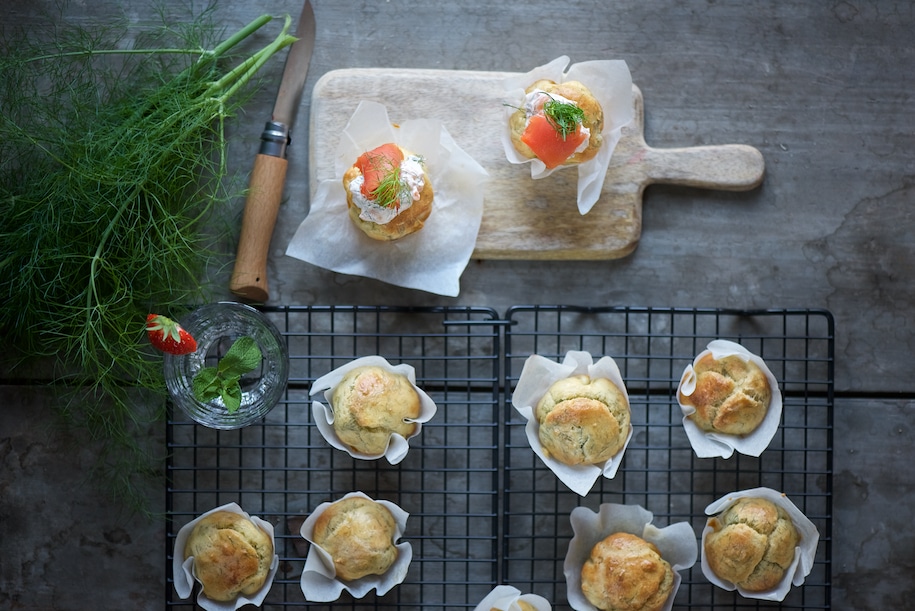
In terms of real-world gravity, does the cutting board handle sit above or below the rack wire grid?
above

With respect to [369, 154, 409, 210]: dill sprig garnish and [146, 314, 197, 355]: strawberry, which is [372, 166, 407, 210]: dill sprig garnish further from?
[146, 314, 197, 355]: strawberry

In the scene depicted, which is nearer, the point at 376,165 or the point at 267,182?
the point at 376,165

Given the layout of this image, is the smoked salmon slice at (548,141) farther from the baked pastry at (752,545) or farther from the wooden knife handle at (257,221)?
the baked pastry at (752,545)

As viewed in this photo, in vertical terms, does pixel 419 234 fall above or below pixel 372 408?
above

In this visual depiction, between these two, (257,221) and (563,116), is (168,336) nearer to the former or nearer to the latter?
(257,221)

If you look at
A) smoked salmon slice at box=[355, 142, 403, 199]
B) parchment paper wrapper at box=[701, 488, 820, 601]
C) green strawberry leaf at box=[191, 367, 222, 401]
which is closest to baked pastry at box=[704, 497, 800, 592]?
parchment paper wrapper at box=[701, 488, 820, 601]

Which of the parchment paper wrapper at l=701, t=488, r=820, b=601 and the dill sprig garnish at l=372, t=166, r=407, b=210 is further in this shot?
the parchment paper wrapper at l=701, t=488, r=820, b=601

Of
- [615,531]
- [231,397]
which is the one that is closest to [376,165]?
[231,397]
